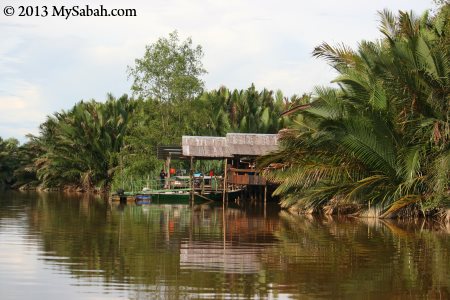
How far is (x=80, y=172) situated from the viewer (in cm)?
5159

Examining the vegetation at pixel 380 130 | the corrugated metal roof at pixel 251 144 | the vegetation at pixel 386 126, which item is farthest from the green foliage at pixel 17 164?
the vegetation at pixel 386 126

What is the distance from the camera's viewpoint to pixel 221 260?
13.2 m

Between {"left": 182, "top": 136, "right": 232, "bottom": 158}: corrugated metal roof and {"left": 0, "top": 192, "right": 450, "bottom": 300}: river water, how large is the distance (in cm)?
1303

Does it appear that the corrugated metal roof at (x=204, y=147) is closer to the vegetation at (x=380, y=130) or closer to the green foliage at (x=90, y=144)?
the vegetation at (x=380, y=130)

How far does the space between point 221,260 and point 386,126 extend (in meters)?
11.3

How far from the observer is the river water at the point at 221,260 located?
10.1 m

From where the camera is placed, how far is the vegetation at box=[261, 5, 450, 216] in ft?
73.3

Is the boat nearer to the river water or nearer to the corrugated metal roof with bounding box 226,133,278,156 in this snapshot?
the corrugated metal roof with bounding box 226,133,278,156

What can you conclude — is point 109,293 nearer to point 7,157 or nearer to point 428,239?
point 428,239

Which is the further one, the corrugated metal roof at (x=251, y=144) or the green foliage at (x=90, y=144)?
the green foliage at (x=90, y=144)

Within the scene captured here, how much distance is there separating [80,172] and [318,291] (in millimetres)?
42774

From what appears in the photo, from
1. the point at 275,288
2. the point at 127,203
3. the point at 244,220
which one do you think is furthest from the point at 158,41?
the point at 275,288

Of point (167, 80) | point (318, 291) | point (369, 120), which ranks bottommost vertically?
point (318, 291)

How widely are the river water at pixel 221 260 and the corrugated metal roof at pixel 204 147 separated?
13027 mm
